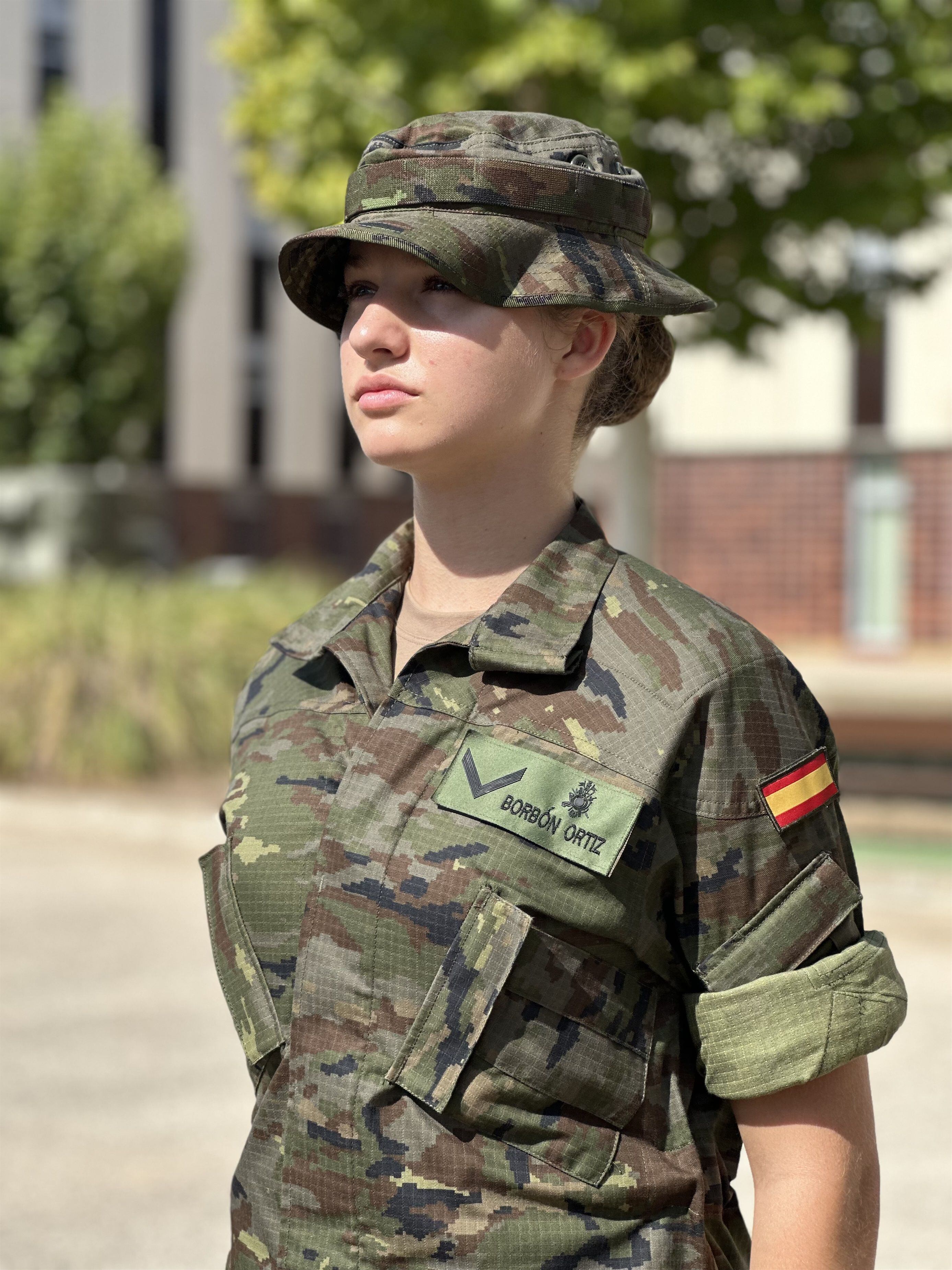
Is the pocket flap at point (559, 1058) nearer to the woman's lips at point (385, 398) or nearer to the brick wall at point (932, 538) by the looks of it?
the woman's lips at point (385, 398)

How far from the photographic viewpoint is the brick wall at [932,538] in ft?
67.4

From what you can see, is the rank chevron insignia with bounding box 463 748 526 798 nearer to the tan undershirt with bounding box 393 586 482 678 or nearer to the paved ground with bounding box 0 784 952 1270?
the tan undershirt with bounding box 393 586 482 678

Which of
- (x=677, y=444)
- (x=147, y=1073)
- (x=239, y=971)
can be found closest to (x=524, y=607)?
(x=239, y=971)

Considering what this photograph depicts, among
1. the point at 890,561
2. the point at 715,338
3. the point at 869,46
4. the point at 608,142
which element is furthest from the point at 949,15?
the point at 890,561

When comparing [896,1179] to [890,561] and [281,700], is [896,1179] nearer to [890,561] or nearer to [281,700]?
[281,700]

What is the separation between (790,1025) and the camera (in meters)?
1.46

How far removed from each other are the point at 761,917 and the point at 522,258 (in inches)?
26.7

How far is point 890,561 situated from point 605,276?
20.2 meters

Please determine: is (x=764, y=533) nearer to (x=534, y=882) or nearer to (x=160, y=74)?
(x=160, y=74)

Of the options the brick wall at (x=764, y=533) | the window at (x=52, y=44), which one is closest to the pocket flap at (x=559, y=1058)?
the brick wall at (x=764, y=533)

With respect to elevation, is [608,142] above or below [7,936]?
above

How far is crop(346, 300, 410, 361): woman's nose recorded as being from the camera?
1.59m

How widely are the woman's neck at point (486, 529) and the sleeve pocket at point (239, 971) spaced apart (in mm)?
394

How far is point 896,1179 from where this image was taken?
4.58m
